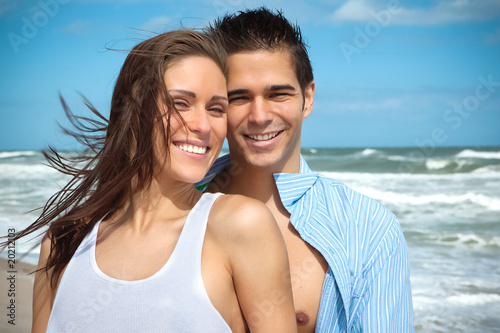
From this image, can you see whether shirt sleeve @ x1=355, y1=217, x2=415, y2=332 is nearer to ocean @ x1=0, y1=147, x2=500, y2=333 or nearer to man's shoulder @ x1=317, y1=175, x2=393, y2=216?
man's shoulder @ x1=317, y1=175, x2=393, y2=216

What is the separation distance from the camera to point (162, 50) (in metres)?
2.08

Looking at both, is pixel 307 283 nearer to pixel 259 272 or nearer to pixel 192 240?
pixel 259 272

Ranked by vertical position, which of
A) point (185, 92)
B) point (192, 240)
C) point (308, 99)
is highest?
point (308, 99)

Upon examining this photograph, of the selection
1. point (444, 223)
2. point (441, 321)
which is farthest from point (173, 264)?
point (444, 223)

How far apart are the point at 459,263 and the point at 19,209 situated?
9.32 meters

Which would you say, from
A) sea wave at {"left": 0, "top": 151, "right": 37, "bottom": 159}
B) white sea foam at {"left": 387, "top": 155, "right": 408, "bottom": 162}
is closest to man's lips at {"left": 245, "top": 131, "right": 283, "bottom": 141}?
white sea foam at {"left": 387, "top": 155, "right": 408, "bottom": 162}

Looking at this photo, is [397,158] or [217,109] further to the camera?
[397,158]

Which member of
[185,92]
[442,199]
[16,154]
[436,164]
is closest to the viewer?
[185,92]

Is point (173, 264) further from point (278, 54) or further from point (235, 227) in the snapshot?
point (278, 54)

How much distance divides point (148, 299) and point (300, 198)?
1.18 metres

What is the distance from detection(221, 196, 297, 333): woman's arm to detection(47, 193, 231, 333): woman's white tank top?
133 millimetres

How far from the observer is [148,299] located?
1.83 m

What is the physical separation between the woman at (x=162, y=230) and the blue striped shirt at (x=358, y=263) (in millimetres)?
562

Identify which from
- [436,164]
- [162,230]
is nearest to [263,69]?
[162,230]
